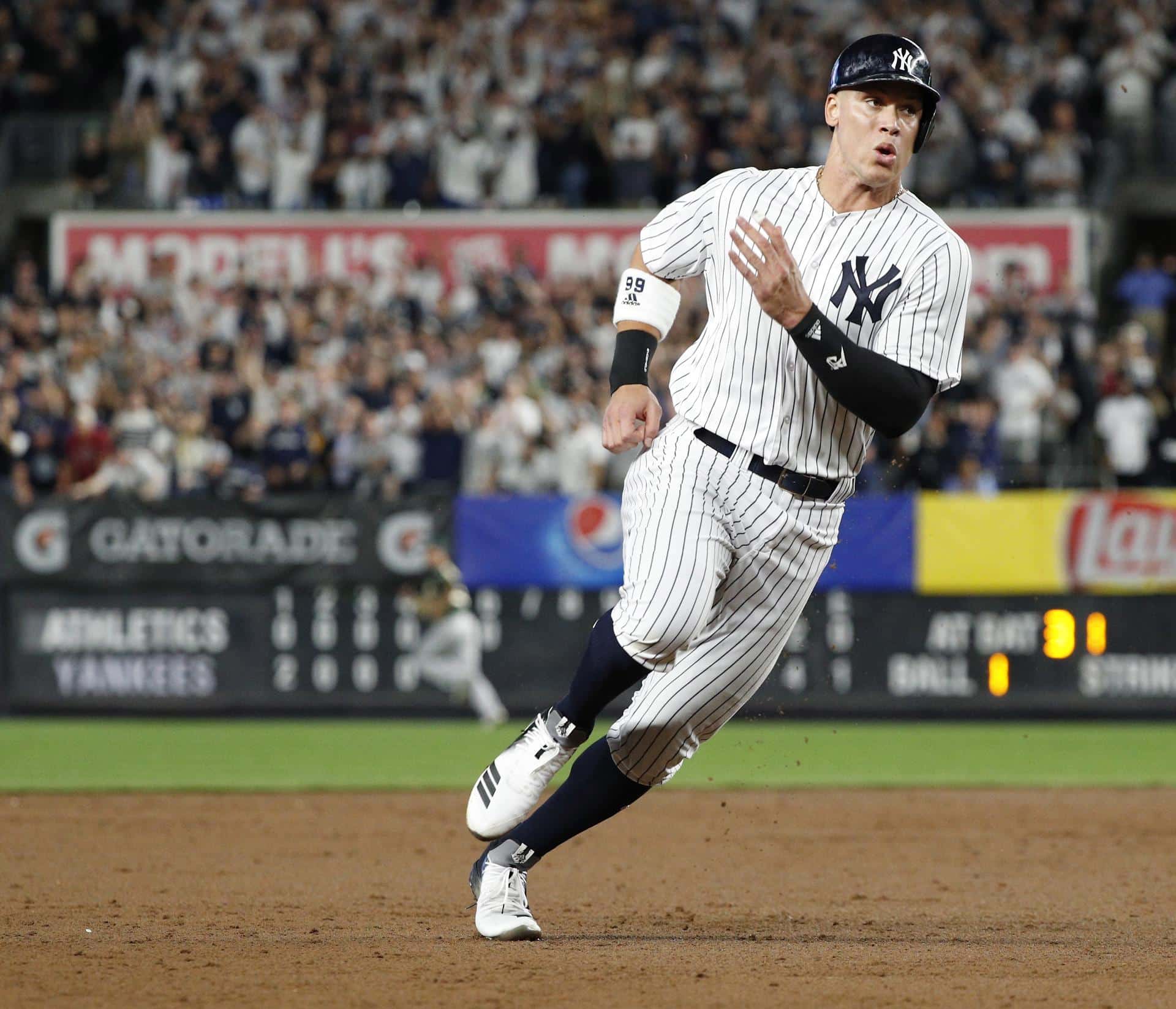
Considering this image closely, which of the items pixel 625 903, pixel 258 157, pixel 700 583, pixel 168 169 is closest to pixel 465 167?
pixel 258 157

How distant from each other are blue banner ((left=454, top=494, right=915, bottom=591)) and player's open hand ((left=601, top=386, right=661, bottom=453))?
955 centimetres

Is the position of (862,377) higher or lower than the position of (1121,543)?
higher

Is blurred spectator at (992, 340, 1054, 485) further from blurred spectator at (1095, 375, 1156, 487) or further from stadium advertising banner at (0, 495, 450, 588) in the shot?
stadium advertising banner at (0, 495, 450, 588)

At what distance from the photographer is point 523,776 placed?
5297 millimetres

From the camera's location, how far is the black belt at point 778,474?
201 inches

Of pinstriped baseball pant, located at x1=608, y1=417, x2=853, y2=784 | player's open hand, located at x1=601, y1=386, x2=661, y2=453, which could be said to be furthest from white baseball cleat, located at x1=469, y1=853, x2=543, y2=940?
player's open hand, located at x1=601, y1=386, x2=661, y2=453

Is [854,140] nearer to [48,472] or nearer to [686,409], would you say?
[686,409]

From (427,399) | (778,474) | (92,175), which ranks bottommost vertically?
(427,399)

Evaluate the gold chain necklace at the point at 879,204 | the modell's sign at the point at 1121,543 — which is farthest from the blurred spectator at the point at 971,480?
the gold chain necklace at the point at 879,204

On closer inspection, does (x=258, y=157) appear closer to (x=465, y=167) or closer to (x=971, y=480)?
(x=465, y=167)

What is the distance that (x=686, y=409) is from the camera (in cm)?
523

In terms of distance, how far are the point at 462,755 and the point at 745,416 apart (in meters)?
8.16

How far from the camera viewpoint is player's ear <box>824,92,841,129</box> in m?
5.09

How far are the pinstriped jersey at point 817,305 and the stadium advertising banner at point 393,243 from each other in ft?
42.3
